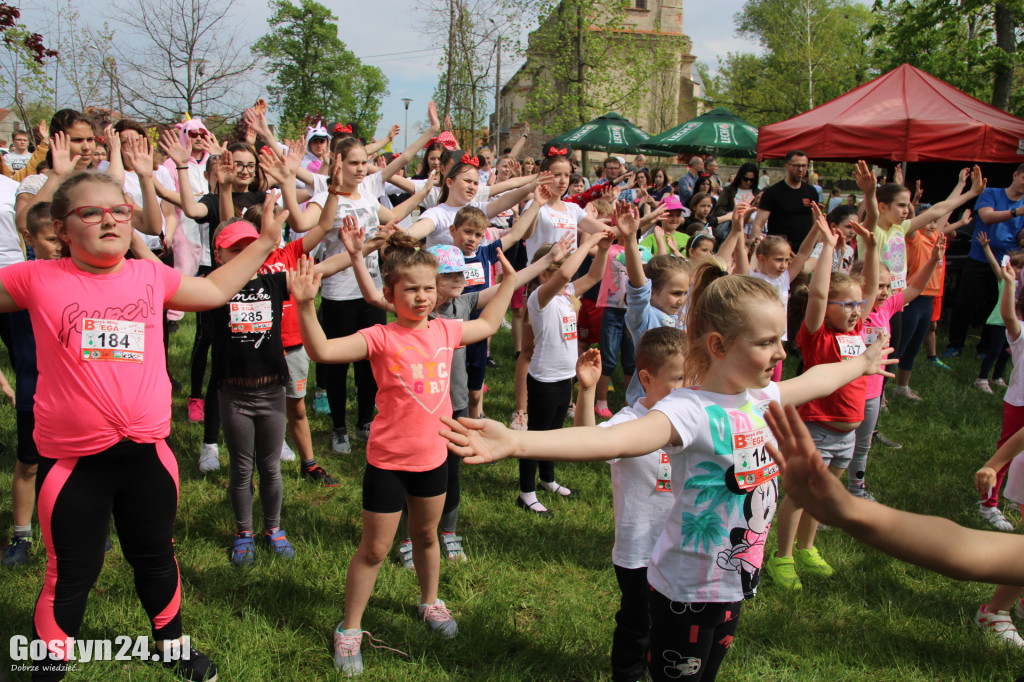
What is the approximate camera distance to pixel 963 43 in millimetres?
19391

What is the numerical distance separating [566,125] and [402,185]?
20561 mm

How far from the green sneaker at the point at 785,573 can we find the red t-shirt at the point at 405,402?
6.84 ft

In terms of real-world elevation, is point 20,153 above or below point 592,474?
above

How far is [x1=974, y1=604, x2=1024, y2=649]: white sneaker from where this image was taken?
346cm

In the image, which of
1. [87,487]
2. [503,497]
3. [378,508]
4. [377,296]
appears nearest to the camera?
[87,487]

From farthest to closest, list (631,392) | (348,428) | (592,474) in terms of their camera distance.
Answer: (348,428) < (592,474) < (631,392)

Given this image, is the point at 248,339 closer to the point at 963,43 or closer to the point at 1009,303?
the point at 1009,303

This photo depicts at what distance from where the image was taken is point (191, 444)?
5.58 m

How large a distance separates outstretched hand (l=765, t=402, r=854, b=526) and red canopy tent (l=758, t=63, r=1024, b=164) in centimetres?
1066

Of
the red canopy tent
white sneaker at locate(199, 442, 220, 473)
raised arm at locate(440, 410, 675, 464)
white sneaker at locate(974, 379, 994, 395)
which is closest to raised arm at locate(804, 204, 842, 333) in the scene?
raised arm at locate(440, 410, 675, 464)

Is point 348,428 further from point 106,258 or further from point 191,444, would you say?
point 106,258

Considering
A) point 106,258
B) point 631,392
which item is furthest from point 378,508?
point 631,392

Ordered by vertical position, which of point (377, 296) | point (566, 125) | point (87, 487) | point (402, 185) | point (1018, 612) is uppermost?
point (566, 125)

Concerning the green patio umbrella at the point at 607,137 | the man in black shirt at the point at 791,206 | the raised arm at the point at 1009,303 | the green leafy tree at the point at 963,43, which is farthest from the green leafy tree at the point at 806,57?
the raised arm at the point at 1009,303
